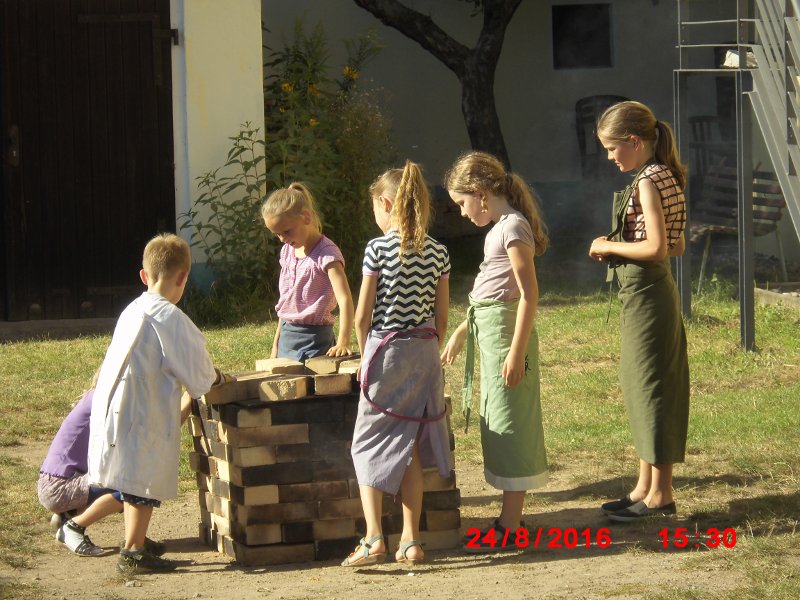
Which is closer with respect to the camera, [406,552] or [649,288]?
[406,552]

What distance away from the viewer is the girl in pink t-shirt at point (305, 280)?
5.31 metres

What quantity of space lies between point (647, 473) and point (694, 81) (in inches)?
488

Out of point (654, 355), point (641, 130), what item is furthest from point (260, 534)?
point (641, 130)

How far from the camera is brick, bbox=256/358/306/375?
495 cm

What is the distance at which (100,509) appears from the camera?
487 cm

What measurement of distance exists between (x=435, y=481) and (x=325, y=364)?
2.08 ft

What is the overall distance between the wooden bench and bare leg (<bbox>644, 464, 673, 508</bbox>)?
632cm

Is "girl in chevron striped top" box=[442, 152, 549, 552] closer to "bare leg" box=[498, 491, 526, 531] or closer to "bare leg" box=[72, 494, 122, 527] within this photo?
"bare leg" box=[498, 491, 526, 531]

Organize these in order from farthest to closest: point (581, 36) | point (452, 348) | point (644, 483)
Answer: point (581, 36) < point (644, 483) < point (452, 348)

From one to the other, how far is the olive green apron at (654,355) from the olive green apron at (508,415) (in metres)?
0.47

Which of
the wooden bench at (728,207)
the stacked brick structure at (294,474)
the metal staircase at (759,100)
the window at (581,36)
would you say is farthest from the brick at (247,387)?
the window at (581,36)

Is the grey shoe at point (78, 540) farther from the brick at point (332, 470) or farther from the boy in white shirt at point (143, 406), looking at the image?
the brick at point (332, 470)

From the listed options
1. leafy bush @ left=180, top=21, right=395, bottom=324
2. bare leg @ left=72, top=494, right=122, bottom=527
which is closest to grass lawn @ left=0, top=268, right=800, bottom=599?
bare leg @ left=72, top=494, right=122, bottom=527

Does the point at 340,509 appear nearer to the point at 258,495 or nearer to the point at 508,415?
the point at 258,495
